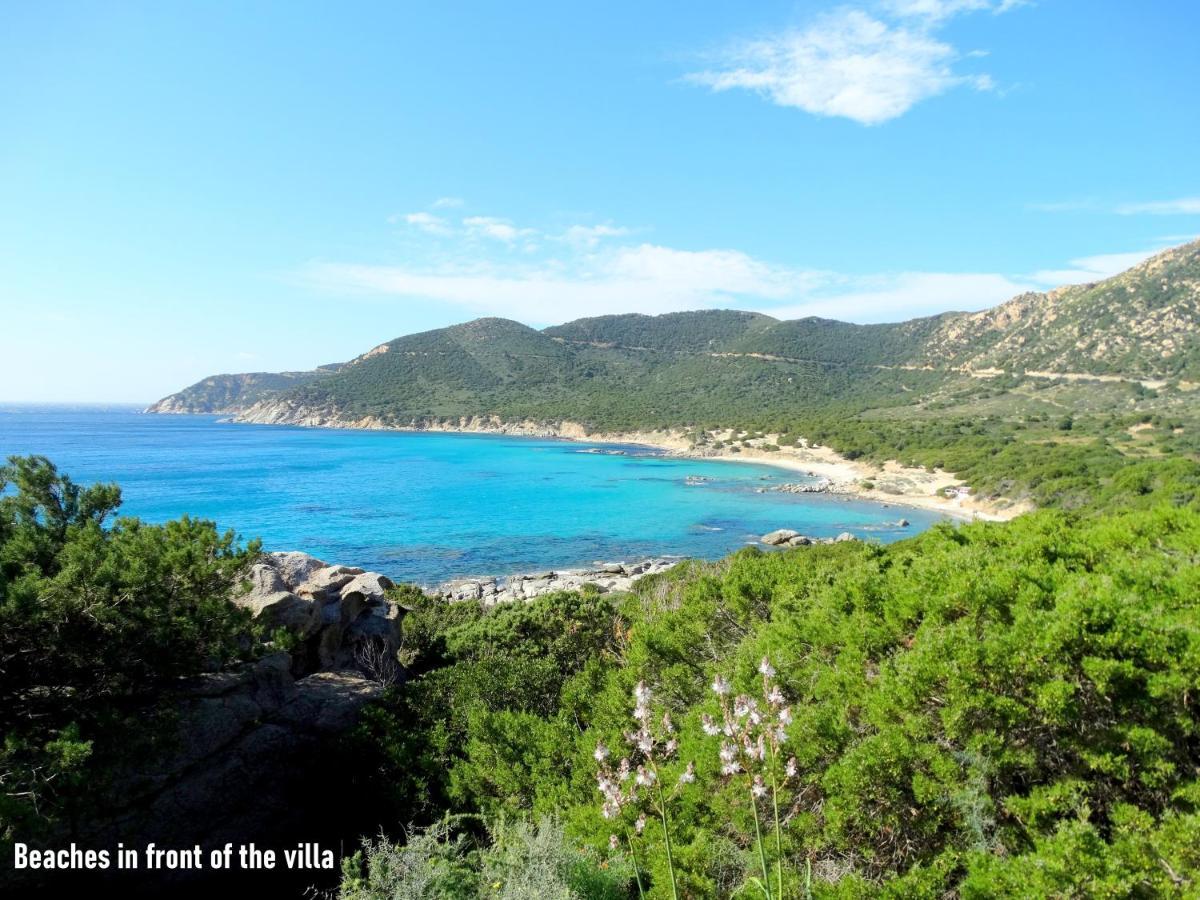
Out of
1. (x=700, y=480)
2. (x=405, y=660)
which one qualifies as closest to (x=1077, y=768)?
(x=405, y=660)

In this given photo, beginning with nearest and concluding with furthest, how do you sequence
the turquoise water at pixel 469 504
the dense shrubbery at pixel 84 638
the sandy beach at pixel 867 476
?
1. the dense shrubbery at pixel 84 638
2. the turquoise water at pixel 469 504
3. the sandy beach at pixel 867 476

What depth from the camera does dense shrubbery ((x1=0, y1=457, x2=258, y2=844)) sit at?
19.9 ft

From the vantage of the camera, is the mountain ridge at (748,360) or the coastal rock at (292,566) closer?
the coastal rock at (292,566)

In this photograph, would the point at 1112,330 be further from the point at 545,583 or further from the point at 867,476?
the point at 545,583

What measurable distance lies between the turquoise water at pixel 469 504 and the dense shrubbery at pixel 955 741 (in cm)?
2429

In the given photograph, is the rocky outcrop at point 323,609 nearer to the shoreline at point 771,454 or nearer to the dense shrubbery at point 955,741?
the dense shrubbery at point 955,741

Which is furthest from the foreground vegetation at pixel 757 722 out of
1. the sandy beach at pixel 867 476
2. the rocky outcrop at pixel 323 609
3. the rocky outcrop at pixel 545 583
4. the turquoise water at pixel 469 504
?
the sandy beach at pixel 867 476

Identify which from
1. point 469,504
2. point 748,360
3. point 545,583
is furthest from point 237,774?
point 748,360

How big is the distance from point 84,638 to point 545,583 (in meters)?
23.0

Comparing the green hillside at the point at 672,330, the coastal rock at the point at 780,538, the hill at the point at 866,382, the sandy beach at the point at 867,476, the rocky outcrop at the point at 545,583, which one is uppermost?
the green hillside at the point at 672,330

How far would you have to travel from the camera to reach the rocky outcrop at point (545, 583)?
26.4 meters

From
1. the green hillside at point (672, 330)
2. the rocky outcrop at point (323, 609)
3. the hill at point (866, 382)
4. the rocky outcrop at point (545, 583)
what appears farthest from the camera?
the green hillside at point (672, 330)

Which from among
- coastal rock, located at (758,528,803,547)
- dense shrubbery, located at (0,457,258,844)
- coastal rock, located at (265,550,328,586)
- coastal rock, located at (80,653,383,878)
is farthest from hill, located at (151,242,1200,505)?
dense shrubbery, located at (0,457,258,844)

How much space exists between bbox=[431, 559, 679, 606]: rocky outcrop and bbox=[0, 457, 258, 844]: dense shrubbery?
1627 centimetres
